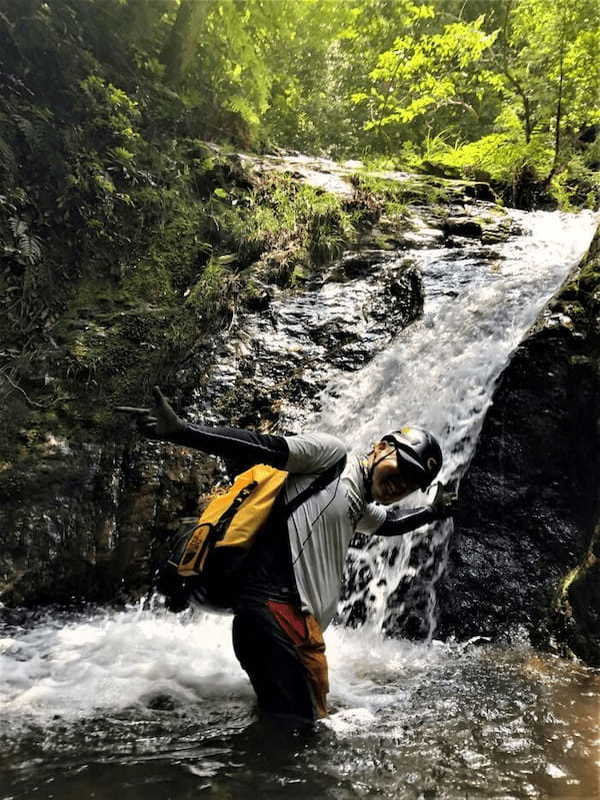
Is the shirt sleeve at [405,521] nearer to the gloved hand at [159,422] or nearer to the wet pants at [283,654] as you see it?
the wet pants at [283,654]

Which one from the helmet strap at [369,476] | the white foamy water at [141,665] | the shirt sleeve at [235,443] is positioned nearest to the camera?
the shirt sleeve at [235,443]

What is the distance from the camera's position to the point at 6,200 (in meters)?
6.59

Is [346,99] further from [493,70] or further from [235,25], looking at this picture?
[235,25]

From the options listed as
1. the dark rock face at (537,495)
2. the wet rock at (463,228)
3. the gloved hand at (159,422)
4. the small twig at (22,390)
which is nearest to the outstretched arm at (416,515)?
the dark rock face at (537,495)

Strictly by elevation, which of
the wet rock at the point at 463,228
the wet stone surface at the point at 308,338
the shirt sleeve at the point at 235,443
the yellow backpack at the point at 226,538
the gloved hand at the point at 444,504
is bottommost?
the yellow backpack at the point at 226,538

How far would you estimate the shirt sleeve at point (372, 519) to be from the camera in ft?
11.1

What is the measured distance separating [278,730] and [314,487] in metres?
1.24

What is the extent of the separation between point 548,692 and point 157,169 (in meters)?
8.37

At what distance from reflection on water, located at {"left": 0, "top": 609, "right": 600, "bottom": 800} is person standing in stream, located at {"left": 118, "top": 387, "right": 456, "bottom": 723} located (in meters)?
0.26

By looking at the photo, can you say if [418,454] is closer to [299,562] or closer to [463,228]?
[299,562]

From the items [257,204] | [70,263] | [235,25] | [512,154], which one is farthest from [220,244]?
[512,154]

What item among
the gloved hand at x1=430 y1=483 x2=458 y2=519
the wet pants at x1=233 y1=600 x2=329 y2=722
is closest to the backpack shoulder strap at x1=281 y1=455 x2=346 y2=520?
the wet pants at x1=233 y1=600 x2=329 y2=722

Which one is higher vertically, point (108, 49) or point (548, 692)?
point (108, 49)

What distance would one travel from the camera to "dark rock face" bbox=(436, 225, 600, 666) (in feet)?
14.6
